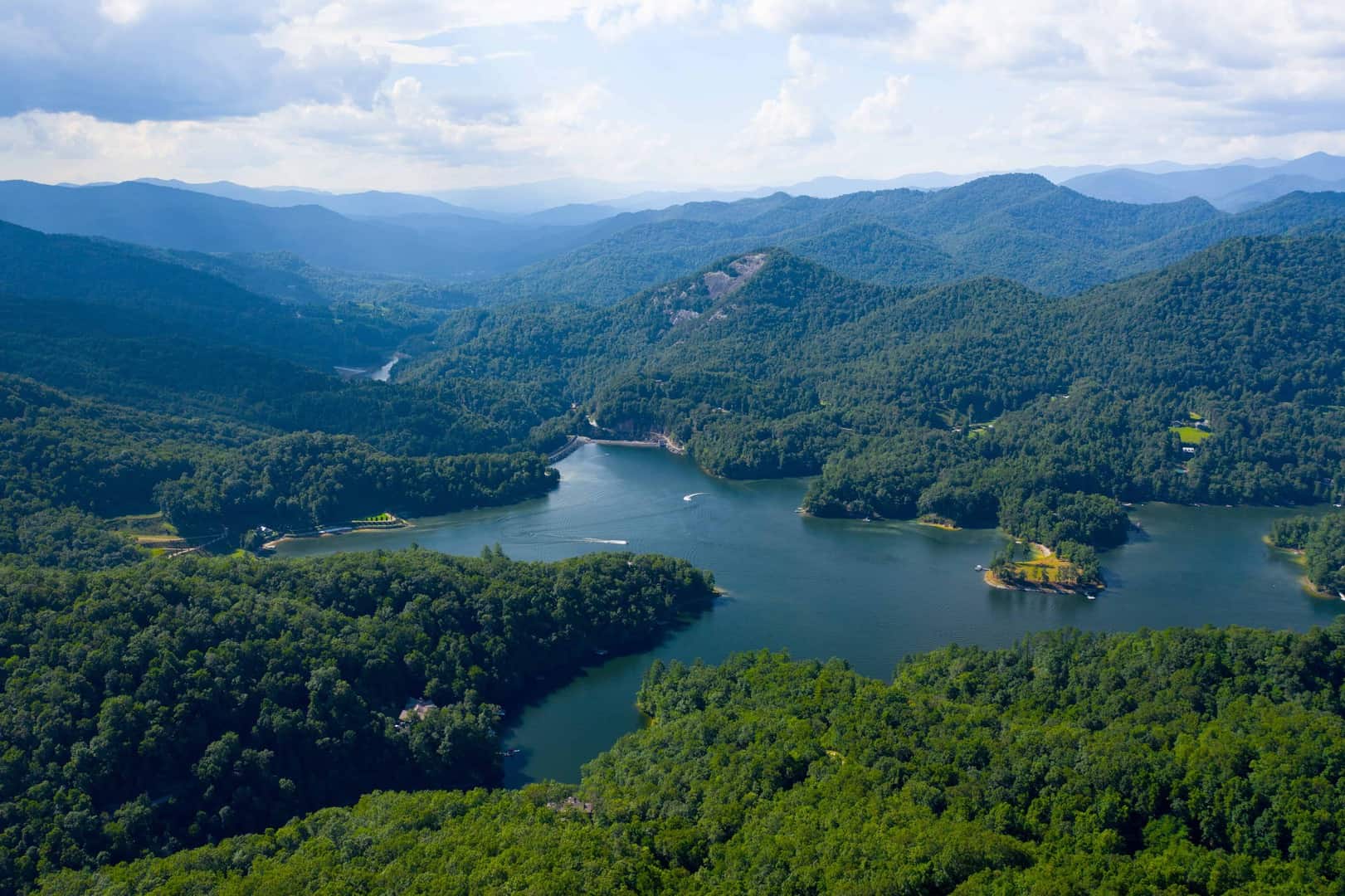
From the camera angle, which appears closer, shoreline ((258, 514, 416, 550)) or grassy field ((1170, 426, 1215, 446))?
shoreline ((258, 514, 416, 550))

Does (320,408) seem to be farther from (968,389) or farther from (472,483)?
(968,389)

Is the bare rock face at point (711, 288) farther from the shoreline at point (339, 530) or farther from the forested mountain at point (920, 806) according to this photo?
the forested mountain at point (920, 806)

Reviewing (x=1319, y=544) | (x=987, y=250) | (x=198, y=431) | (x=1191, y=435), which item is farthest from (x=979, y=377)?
(x=987, y=250)

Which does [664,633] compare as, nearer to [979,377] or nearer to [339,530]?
[339,530]

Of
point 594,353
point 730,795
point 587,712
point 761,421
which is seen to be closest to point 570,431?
point 761,421

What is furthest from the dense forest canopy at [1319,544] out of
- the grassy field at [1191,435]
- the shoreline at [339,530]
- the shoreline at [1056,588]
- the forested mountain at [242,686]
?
the shoreline at [339,530]

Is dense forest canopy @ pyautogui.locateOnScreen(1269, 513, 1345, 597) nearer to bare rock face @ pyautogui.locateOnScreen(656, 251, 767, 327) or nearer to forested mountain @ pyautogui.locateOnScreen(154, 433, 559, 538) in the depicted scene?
forested mountain @ pyautogui.locateOnScreen(154, 433, 559, 538)

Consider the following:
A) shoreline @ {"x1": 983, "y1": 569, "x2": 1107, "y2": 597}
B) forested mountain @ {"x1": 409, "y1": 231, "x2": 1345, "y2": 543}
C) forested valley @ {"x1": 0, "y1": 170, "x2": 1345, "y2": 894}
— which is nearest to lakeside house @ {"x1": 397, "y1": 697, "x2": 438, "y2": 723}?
forested valley @ {"x1": 0, "y1": 170, "x2": 1345, "y2": 894}
